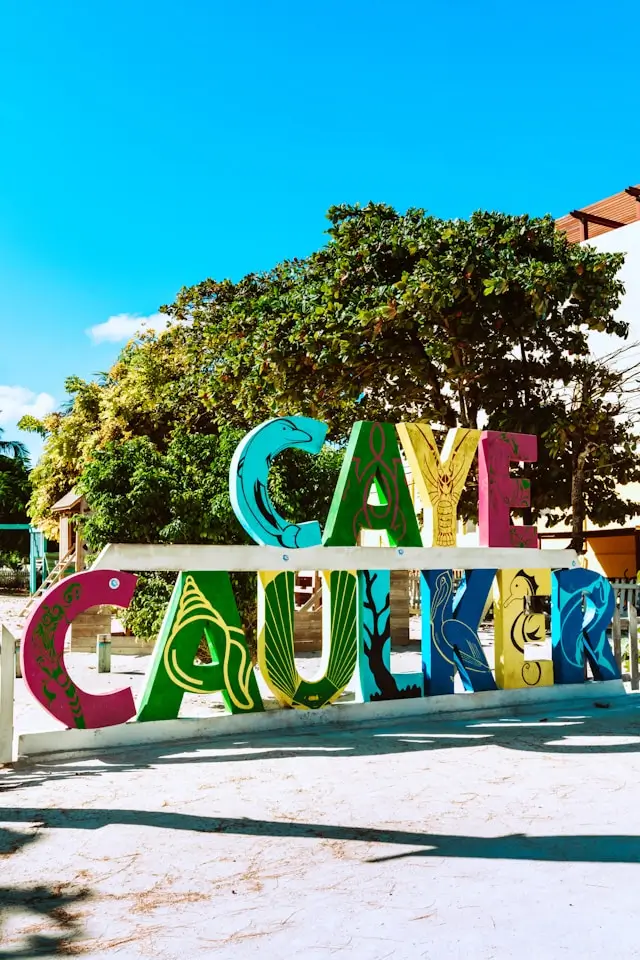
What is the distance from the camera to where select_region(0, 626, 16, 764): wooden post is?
643 cm

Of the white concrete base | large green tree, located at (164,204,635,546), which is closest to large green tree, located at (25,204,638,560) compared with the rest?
large green tree, located at (164,204,635,546)

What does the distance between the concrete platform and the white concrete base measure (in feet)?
0.57

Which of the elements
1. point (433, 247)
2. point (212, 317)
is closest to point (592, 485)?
point (433, 247)

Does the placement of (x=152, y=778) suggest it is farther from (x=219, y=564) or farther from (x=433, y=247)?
(x=433, y=247)

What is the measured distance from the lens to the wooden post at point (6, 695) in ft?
21.1

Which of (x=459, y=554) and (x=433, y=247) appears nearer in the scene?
(x=459, y=554)

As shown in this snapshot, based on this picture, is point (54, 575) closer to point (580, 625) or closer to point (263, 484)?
point (263, 484)

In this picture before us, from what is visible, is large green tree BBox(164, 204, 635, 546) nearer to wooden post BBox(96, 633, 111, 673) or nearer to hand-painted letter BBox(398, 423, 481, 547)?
hand-painted letter BBox(398, 423, 481, 547)

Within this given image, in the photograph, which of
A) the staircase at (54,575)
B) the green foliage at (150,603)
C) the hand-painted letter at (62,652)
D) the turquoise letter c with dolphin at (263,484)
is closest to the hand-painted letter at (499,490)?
the turquoise letter c with dolphin at (263,484)

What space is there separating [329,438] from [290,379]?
3.10 metres

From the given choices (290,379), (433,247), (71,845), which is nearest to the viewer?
(71,845)

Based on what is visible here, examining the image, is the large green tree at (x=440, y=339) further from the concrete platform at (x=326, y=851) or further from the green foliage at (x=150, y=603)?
the concrete platform at (x=326, y=851)

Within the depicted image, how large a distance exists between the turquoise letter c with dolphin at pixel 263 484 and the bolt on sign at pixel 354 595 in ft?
0.04

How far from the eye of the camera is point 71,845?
4715 mm
